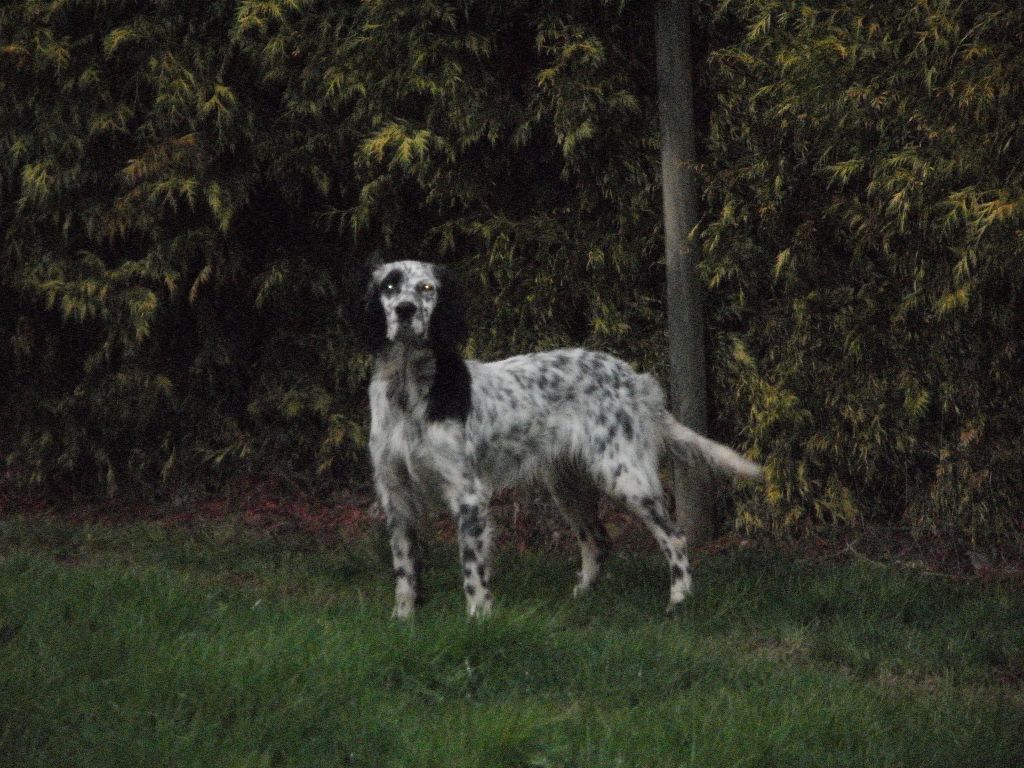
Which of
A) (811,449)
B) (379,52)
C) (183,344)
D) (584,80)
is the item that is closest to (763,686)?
(811,449)

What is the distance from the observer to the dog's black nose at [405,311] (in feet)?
16.3

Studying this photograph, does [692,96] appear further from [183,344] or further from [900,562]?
[183,344]

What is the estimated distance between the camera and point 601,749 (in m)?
3.25

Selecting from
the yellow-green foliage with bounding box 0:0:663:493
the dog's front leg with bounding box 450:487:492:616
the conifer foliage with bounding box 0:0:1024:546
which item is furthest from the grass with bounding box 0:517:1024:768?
the yellow-green foliage with bounding box 0:0:663:493

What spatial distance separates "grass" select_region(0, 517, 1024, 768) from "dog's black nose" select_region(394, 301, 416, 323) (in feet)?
3.54

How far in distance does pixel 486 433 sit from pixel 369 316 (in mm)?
679

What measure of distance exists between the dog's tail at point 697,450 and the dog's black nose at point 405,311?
59.4 inches

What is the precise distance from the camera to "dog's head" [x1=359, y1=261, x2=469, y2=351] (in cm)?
502

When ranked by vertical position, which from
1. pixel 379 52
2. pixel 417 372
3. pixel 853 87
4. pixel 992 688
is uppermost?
pixel 379 52

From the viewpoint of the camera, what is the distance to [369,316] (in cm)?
516

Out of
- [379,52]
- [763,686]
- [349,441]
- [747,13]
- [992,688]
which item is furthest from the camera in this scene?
[349,441]

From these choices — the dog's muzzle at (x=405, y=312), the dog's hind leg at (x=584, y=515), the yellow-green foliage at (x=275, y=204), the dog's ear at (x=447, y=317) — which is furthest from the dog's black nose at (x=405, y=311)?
the yellow-green foliage at (x=275, y=204)

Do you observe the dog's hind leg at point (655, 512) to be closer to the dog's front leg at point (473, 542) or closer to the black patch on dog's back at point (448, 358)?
the dog's front leg at point (473, 542)

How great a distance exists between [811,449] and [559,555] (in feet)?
4.43
